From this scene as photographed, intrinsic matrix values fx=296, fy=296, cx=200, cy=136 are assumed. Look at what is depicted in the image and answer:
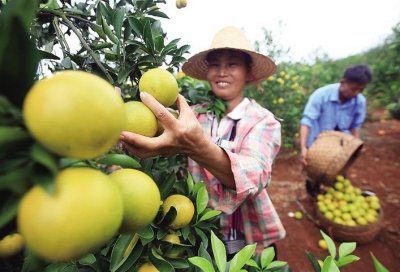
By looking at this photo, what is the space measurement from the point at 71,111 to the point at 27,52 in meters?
→ 0.10

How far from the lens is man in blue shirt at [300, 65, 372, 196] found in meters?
3.33

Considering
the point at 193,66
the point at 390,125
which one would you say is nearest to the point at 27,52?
the point at 193,66

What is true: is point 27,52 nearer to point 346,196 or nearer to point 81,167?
point 81,167

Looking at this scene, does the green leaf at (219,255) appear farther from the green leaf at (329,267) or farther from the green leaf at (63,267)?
the green leaf at (63,267)

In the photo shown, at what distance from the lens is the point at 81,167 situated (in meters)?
0.37

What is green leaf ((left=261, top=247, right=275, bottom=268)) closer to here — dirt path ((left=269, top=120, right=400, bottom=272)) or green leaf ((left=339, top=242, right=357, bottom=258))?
green leaf ((left=339, top=242, right=357, bottom=258))

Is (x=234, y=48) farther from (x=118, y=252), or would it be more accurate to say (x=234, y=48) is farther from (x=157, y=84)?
(x=118, y=252)

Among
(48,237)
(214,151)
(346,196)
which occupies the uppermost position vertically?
(48,237)

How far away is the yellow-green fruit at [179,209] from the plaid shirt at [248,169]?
28cm

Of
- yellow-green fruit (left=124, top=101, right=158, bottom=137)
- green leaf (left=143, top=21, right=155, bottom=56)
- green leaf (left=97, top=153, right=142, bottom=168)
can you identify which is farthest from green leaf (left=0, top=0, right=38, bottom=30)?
green leaf (left=143, top=21, right=155, bottom=56)

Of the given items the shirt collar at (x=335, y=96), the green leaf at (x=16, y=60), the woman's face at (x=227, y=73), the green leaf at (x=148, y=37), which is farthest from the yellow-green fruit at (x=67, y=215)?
the shirt collar at (x=335, y=96)

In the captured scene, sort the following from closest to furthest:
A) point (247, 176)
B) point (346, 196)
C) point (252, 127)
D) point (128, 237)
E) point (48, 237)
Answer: point (48, 237)
point (128, 237)
point (247, 176)
point (252, 127)
point (346, 196)

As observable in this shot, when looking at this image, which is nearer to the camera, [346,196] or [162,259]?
[162,259]

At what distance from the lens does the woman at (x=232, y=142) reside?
0.90m
